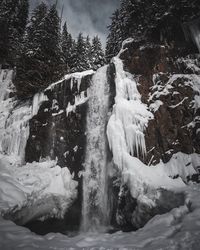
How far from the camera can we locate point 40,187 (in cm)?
1448

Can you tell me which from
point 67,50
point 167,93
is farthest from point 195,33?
point 67,50

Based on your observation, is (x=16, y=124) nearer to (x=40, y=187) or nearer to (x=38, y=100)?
(x=38, y=100)

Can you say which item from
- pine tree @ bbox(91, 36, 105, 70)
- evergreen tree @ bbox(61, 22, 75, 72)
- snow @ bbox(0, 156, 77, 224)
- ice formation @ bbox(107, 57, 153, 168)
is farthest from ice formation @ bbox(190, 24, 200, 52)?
pine tree @ bbox(91, 36, 105, 70)

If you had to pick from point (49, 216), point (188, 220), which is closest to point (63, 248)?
point (188, 220)

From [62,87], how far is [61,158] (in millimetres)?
4987

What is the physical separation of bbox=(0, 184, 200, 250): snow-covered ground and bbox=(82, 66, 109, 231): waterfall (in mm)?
7332

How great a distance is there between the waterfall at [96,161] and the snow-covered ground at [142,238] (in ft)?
24.1

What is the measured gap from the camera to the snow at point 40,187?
1316 centimetres

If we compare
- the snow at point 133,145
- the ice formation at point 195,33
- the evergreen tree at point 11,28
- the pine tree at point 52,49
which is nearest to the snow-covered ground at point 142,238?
the snow at point 133,145

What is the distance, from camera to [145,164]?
1319cm

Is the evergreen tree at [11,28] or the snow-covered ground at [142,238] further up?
the evergreen tree at [11,28]

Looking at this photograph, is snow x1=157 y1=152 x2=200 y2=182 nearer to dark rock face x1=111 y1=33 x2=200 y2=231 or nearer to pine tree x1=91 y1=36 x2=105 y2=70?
dark rock face x1=111 y1=33 x2=200 y2=231

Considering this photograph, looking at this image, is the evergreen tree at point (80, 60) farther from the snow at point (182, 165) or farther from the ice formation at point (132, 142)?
the snow at point (182, 165)

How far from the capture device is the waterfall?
13.9m
